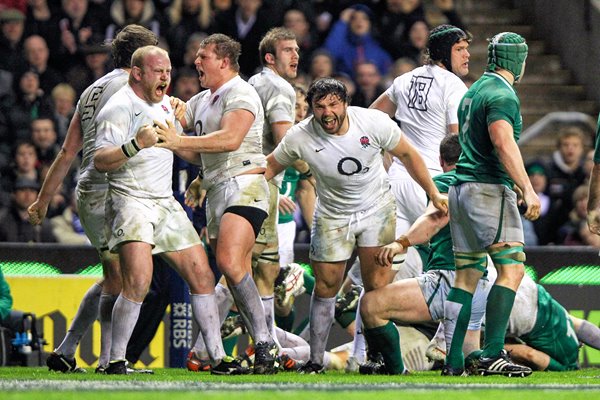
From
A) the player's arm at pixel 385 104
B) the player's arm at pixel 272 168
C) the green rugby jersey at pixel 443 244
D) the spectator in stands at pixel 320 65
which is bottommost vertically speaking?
the green rugby jersey at pixel 443 244

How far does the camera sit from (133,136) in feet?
35.9

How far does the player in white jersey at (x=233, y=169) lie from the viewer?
11.3 meters

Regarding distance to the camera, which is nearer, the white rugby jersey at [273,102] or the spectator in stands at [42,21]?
the white rugby jersey at [273,102]

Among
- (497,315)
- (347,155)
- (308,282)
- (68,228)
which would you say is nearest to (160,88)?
(347,155)

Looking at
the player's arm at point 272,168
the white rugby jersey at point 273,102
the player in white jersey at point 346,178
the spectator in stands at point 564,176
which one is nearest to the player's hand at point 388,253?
the player in white jersey at point 346,178

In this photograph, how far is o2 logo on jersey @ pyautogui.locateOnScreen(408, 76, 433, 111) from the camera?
12.8 metres

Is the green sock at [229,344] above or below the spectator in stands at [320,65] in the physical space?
below

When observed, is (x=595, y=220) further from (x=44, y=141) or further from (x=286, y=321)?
(x=44, y=141)

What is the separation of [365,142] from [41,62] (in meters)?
7.45

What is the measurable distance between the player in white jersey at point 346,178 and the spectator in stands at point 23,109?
6.41 m

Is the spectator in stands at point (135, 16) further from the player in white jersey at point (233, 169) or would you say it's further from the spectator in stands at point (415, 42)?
the player in white jersey at point (233, 169)

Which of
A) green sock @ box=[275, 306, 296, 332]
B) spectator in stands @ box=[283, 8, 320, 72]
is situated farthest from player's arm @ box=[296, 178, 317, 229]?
spectator in stands @ box=[283, 8, 320, 72]

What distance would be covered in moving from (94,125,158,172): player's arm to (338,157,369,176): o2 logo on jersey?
1517 mm

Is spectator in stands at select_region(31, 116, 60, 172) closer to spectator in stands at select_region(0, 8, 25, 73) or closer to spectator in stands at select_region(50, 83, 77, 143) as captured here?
spectator in stands at select_region(50, 83, 77, 143)
